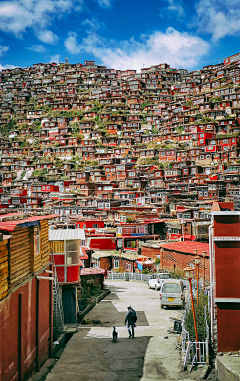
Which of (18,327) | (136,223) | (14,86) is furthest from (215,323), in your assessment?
(14,86)

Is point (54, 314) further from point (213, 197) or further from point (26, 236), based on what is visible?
point (213, 197)

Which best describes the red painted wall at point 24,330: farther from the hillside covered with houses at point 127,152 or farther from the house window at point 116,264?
the house window at point 116,264

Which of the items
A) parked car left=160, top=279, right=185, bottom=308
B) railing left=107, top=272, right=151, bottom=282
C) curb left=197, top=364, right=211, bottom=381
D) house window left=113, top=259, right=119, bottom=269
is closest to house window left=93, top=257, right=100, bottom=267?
house window left=113, top=259, right=119, bottom=269

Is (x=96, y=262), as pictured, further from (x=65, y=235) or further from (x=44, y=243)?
(x=44, y=243)

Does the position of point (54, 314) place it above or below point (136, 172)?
below

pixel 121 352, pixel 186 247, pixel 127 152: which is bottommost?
pixel 121 352

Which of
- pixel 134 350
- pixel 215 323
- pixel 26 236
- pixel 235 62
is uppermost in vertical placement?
pixel 235 62

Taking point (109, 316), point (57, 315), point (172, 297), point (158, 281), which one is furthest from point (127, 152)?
point (57, 315)
